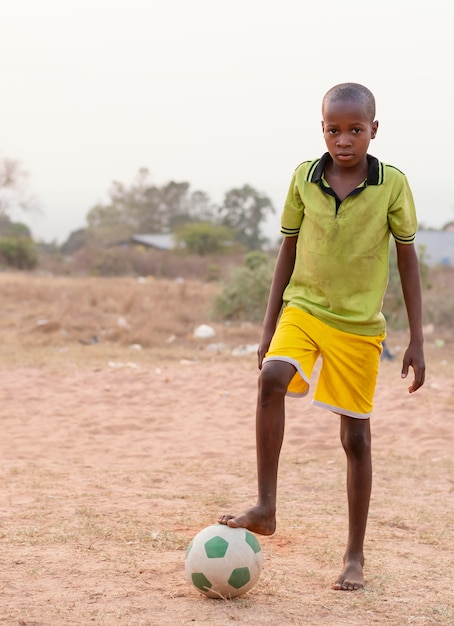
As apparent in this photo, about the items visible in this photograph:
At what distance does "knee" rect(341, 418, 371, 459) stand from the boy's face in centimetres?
102

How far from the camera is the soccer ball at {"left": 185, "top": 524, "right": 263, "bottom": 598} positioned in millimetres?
Result: 3105

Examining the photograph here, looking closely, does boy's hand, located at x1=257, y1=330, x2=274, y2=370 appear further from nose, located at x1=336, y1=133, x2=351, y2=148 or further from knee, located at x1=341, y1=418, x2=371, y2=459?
nose, located at x1=336, y1=133, x2=351, y2=148

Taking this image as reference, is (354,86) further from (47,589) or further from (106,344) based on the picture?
(106,344)

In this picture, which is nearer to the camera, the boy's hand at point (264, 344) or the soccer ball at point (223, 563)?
the soccer ball at point (223, 563)

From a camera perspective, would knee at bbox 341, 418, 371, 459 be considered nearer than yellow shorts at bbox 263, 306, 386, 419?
Result: No

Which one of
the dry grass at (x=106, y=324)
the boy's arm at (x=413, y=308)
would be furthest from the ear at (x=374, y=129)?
the dry grass at (x=106, y=324)

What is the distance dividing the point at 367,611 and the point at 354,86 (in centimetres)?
189

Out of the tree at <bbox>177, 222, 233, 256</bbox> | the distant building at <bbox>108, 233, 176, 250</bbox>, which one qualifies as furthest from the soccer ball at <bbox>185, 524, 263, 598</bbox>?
the distant building at <bbox>108, 233, 176, 250</bbox>

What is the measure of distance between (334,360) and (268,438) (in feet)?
1.32

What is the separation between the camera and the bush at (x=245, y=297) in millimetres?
15891

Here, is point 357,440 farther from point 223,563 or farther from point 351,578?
point 223,563

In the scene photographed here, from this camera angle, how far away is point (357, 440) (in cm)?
341

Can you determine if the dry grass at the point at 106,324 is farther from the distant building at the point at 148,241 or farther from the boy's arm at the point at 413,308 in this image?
the distant building at the point at 148,241

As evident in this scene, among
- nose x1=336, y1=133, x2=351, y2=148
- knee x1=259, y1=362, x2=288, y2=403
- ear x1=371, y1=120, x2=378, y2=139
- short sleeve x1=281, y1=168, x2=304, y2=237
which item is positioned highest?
ear x1=371, y1=120, x2=378, y2=139
